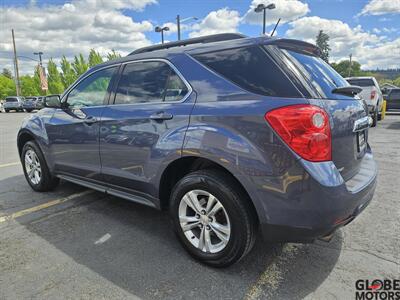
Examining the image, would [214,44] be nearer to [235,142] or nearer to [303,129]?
[235,142]

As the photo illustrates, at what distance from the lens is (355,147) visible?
2492 mm

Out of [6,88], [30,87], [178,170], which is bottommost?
[178,170]

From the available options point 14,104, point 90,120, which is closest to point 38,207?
point 90,120

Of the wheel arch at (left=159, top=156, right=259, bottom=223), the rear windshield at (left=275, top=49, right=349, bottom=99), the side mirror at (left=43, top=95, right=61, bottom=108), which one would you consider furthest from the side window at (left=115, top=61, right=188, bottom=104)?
the side mirror at (left=43, top=95, right=61, bottom=108)

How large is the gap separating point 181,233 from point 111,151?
1.16 meters

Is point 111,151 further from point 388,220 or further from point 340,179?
point 388,220

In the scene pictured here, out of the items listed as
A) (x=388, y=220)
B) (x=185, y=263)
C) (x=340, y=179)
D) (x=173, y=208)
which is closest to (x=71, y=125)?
(x=173, y=208)

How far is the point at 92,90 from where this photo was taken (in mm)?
3705

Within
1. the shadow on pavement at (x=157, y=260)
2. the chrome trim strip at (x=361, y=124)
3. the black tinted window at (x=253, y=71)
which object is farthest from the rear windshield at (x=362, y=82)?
the black tinted window at (x=253, y=71)

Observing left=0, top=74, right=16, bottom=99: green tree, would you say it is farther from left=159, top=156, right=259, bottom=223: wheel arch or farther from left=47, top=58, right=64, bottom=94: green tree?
left=159, top=156, right=259, bottom=223: wheel arch

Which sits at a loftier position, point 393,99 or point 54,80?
point 54,80

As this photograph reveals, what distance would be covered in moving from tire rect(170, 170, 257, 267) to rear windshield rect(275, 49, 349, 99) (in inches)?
35.0

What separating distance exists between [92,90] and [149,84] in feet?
3.35

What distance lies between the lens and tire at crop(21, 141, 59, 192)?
14.4ft
